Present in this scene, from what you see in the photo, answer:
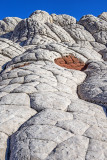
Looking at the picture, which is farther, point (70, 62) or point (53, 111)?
point (70, 62)

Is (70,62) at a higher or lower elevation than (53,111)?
higher

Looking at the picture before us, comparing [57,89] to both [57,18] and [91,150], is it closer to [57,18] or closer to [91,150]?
[91,150]

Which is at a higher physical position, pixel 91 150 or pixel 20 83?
pixel 20 83

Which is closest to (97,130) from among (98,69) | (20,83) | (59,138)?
(59,138)

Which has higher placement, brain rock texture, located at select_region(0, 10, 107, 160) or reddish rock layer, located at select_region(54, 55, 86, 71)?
reddish rock layer, located at select_region(54, 55, 86, 71)

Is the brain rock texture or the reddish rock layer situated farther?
the reddish rock layer

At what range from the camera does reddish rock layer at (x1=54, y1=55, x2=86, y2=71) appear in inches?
264

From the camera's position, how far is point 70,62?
6.99 m

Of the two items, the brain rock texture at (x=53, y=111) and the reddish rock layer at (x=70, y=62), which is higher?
the reddish rock layer at (x=70, y=62)

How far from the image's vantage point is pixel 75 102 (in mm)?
3352

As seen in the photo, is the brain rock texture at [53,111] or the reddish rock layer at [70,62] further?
the reddish rock layer at [70,62]

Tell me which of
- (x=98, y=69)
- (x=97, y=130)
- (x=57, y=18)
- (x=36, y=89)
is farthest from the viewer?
(x=57, y=18)

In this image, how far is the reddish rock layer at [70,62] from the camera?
6.71 meters

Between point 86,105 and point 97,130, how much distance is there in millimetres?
1032
